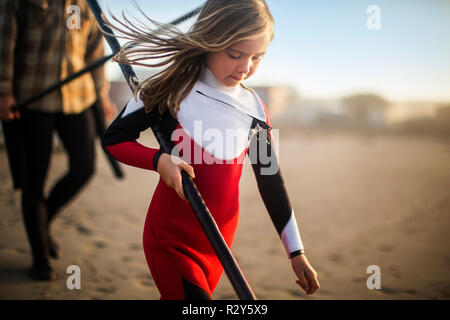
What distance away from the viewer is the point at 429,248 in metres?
3.07

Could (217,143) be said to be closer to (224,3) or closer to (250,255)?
(224,3)

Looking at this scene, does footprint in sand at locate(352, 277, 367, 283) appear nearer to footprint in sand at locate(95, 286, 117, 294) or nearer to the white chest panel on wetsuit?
footprint in sand at locate(95, 286, 117, 294)

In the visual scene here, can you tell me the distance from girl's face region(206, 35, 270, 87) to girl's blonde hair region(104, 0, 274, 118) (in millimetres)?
24

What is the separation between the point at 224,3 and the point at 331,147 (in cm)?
1015

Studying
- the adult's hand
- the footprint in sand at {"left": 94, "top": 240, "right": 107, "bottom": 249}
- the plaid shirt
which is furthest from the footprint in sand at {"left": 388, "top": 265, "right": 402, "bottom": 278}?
the adult's hand

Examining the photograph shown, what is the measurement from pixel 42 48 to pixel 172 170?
1.57m

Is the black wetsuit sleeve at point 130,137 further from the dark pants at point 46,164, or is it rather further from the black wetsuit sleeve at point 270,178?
the dark pants at point 46,164

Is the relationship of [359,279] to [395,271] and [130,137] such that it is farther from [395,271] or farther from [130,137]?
[130,137]

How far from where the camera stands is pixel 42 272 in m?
2.15

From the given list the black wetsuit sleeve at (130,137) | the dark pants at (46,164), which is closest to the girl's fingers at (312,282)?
the black wetsuit sleeve at (130,137)

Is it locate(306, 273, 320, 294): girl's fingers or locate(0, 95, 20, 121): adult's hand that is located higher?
locate(0, 95, 20, 121): adult's hand

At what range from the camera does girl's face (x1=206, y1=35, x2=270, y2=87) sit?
3.60ft
